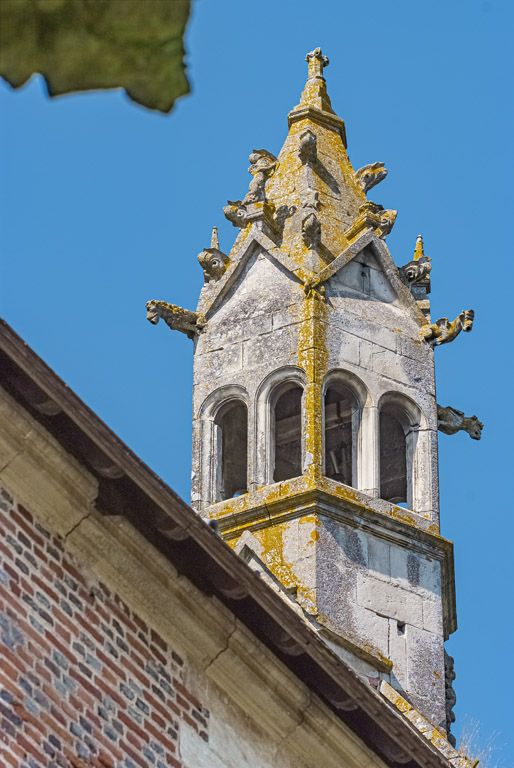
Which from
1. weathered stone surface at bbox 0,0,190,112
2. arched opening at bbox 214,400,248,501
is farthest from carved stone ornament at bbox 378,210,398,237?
weathered stone surface at bbox 0,0,190,112

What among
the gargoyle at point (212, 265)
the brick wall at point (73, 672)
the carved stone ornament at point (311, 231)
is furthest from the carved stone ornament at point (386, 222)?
the brick wall at point (73, 672)

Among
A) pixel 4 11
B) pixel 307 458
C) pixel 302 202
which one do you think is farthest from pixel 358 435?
pixel 4 11

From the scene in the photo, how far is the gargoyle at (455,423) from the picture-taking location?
15.9 meters

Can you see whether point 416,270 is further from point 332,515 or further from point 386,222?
point 332,515

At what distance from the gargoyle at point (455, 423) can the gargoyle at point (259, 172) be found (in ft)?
9.24

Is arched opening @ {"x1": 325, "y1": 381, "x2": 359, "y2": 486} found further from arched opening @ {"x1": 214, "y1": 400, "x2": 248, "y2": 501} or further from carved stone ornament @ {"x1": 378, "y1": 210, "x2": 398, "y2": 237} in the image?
carved stone ornament @ {"x1": 378, "y1": 210, "x2": 398, "y2": 237}

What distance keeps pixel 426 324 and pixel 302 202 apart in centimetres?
176

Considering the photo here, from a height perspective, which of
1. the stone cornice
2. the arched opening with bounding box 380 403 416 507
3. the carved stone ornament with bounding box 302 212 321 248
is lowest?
the stone cornice

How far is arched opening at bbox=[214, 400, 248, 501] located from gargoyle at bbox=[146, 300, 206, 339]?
937mm

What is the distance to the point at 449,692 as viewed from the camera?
1430cm

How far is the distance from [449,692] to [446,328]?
149 inches

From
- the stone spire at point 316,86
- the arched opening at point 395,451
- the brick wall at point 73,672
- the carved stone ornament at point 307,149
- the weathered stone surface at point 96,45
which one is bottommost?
the weathered stone surface at point 96,45

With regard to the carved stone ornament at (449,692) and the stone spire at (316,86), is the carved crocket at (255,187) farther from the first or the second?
the carved stone ornament at (449,692)

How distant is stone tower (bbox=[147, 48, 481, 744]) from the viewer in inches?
551
